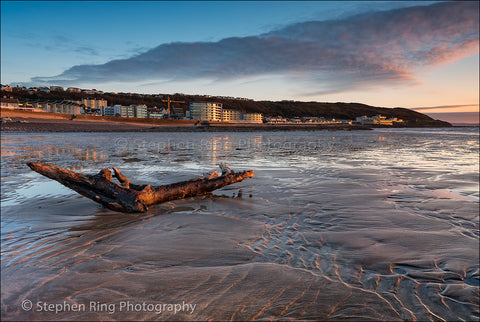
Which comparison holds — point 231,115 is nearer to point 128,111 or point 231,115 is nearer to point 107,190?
point 128,111

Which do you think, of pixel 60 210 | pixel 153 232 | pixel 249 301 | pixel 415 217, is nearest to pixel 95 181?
pixel 60 210

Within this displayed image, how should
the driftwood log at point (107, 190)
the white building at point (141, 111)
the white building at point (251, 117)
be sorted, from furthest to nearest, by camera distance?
the white building at point (141, 111) → the white building at point (251, 117) → the driftwood log at point (107, 190)

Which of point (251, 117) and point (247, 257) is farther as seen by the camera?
point (251, 117)

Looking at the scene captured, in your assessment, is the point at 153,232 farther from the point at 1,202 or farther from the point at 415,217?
the point at 415,217

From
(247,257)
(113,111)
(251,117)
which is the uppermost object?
(113,111)

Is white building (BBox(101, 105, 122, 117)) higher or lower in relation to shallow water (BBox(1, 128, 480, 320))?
higher

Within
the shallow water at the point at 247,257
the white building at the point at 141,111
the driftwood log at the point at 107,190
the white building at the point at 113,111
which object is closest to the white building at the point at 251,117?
the white building at the point at 141,111

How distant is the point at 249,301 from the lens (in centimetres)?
261

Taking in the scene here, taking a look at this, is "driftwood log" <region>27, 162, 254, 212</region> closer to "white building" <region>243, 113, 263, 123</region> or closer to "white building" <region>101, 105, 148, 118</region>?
"white building" <region>243, 113, 263, 123</region>

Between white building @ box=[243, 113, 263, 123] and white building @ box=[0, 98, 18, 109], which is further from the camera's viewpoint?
white building @ box=[243, 113, 263, 123]

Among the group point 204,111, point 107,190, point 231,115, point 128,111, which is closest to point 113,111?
point 128,111

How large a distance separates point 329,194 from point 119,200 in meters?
5.02

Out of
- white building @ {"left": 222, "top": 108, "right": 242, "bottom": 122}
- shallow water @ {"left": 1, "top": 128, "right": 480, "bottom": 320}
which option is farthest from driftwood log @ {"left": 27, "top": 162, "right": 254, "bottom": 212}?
white building @ {"left": 222, "top": 108, "right": 242, "bottom": 122}

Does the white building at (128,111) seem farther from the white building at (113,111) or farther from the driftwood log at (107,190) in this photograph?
the driftwood log at (107,190)
